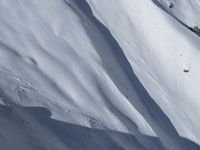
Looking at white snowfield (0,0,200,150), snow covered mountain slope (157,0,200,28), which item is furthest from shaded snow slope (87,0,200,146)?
snow covered mountain slope (157,0,200,28)

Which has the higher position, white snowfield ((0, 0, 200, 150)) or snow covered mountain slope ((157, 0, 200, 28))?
white snowfield ((0, 0, 200, 150))

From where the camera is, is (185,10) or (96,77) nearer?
Answer: (96,77)

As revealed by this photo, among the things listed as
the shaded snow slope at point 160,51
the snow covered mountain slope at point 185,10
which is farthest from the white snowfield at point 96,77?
the snow covered mountain slope at point 185,10

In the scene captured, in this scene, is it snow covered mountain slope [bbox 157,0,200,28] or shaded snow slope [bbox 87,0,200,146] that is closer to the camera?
shaded snow slope [bbox 87,0,200,146]

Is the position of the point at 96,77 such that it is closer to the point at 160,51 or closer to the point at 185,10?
the point at 160,51

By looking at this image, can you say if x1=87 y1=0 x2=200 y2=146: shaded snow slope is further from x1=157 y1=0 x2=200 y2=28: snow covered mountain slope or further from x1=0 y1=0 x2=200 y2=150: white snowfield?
x1=157 y1=0 x2=200 y2=28: snow covered mountain slope

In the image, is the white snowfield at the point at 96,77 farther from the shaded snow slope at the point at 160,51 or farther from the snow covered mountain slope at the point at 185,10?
the snow covered mountain slope at the point at 185,10

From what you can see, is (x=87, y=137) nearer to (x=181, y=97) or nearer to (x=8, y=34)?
(x=8, y=34)

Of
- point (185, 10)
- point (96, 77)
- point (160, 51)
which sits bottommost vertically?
point (185, 10)

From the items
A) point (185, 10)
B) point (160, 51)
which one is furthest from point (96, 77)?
point (185, 10)
